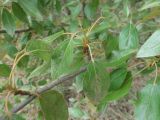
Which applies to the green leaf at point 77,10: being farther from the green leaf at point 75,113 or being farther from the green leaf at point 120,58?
the green leaf at point 120,58

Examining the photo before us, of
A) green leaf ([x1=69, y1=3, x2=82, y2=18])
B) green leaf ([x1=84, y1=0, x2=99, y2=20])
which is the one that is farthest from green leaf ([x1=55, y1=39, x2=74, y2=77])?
green leaf ([x1=69, y1=3, x2=82, y2=18])

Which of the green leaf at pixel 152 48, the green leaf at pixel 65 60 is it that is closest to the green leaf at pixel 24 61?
the green leaf at pixel 65 60

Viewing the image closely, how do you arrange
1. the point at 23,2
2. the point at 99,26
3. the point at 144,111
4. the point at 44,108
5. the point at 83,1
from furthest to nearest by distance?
the point at 83,1
the point at 23,2
the point at 99,26
the point at 44,108
the point at 144,111

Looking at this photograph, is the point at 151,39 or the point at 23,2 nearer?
the point at 151,39

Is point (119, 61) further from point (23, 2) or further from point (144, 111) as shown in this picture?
point (23, 2)

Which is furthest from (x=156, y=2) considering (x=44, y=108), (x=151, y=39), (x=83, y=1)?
(x=83, y=1)

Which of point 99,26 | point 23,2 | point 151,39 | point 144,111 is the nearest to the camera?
point 151,39
